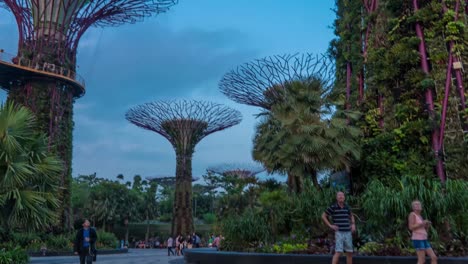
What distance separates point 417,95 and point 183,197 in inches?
1086

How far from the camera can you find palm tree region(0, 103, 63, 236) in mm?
10484

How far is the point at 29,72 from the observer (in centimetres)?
3127

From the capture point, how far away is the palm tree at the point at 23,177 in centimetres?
1048

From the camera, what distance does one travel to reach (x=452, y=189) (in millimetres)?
10469

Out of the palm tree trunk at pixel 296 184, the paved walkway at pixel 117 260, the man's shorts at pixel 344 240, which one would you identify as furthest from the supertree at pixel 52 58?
the man's shorts at pixel 344 240

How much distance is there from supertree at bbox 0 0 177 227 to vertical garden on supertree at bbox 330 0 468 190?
1810cm

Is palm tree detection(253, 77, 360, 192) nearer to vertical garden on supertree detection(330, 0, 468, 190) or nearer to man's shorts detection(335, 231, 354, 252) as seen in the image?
vertical garden on supertree detection(330, 0, 468, 190)

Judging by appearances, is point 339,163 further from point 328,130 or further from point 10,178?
point 10,178

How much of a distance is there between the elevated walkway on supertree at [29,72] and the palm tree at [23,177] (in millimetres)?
20978

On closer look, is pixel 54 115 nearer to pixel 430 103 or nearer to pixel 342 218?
pixel 430 103

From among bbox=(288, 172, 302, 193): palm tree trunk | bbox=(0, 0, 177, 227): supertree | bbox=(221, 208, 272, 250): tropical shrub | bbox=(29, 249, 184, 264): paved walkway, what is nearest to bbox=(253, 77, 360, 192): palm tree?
bbox=(288, 172, 302, 193): palm tree trunk

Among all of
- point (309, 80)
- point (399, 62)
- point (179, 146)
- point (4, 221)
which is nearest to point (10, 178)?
point (4, 221)

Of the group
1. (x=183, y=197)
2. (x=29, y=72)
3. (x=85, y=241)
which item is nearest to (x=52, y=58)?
(x=29, y=72)

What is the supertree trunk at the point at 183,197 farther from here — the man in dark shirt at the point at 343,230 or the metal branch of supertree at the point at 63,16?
the man in dark shirt at the point at 343,230
